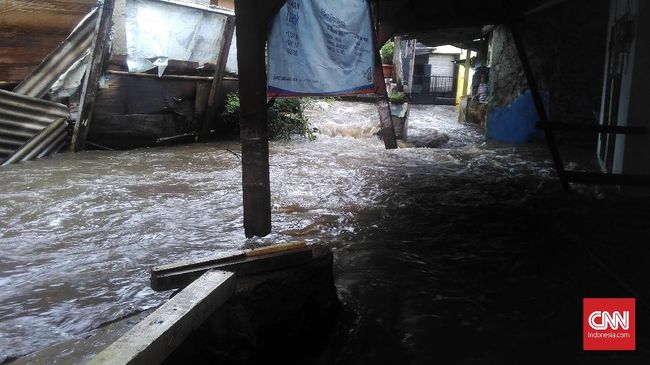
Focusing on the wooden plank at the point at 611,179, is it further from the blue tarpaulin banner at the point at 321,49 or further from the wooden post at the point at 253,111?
the wooden post at the point at 253,111

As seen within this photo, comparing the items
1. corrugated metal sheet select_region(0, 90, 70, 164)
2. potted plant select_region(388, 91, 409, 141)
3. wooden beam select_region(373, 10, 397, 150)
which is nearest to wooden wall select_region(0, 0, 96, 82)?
corrugated metal sheet select_region(0, 90, 70, 164)

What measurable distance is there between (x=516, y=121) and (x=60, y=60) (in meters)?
10.8

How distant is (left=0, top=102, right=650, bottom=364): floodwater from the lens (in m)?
2.75

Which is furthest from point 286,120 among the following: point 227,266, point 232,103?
point 227,266

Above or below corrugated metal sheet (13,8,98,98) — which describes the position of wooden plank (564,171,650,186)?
below

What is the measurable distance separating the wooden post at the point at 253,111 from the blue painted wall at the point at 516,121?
999 centimetres

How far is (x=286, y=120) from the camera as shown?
12031 millimetres

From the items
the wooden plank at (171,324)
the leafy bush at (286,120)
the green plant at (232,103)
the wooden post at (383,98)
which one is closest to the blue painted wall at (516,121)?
the wooden post at (383,98)

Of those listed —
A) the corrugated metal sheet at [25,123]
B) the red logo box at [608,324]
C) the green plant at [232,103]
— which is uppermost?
the green plant at [232,103]

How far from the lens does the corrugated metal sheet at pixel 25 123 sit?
7.66 metres

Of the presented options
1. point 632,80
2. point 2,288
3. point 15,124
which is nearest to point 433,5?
point 632,80

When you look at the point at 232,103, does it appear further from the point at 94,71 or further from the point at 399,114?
the point at 399,114

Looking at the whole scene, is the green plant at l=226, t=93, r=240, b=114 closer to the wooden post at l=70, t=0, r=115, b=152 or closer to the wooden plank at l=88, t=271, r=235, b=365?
the wooden post at l=70, t=0, r=115, b=152

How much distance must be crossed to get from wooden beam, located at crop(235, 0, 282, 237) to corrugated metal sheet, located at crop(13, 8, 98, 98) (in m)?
6.56
